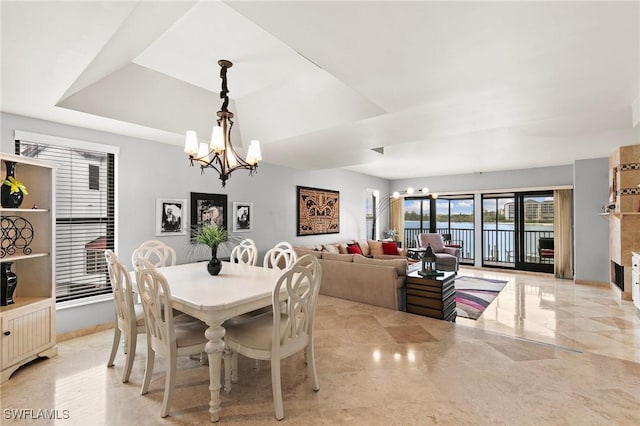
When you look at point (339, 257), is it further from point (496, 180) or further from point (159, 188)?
point (496, 180)

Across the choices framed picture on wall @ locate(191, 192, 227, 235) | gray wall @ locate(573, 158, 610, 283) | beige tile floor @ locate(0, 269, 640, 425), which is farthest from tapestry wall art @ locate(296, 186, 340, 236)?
gray wall @ locate(573, 158, 610, 283)

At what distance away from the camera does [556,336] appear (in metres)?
3.48

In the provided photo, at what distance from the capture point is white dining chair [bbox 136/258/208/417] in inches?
79.3

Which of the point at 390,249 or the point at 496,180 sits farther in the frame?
the point at 496,180

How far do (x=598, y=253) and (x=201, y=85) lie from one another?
25.2 feet

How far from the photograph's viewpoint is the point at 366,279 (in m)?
4.56

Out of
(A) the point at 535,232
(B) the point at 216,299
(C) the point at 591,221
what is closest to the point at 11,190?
(B) the point at 216,299

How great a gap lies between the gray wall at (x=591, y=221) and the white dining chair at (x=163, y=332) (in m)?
7.33

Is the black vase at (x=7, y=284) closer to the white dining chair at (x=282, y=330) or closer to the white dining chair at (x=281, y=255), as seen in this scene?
the white dining chair at (x=282, y=330)

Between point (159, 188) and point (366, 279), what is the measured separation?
10.6ft

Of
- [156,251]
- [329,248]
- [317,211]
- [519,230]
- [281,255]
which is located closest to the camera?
[156,251]

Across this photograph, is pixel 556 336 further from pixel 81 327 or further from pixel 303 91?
pixel 81 327

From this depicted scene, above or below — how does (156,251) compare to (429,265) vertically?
above

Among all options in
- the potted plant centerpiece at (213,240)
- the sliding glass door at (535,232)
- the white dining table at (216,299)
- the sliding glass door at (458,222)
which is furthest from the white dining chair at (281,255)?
the sliding glass door at (535,232)
